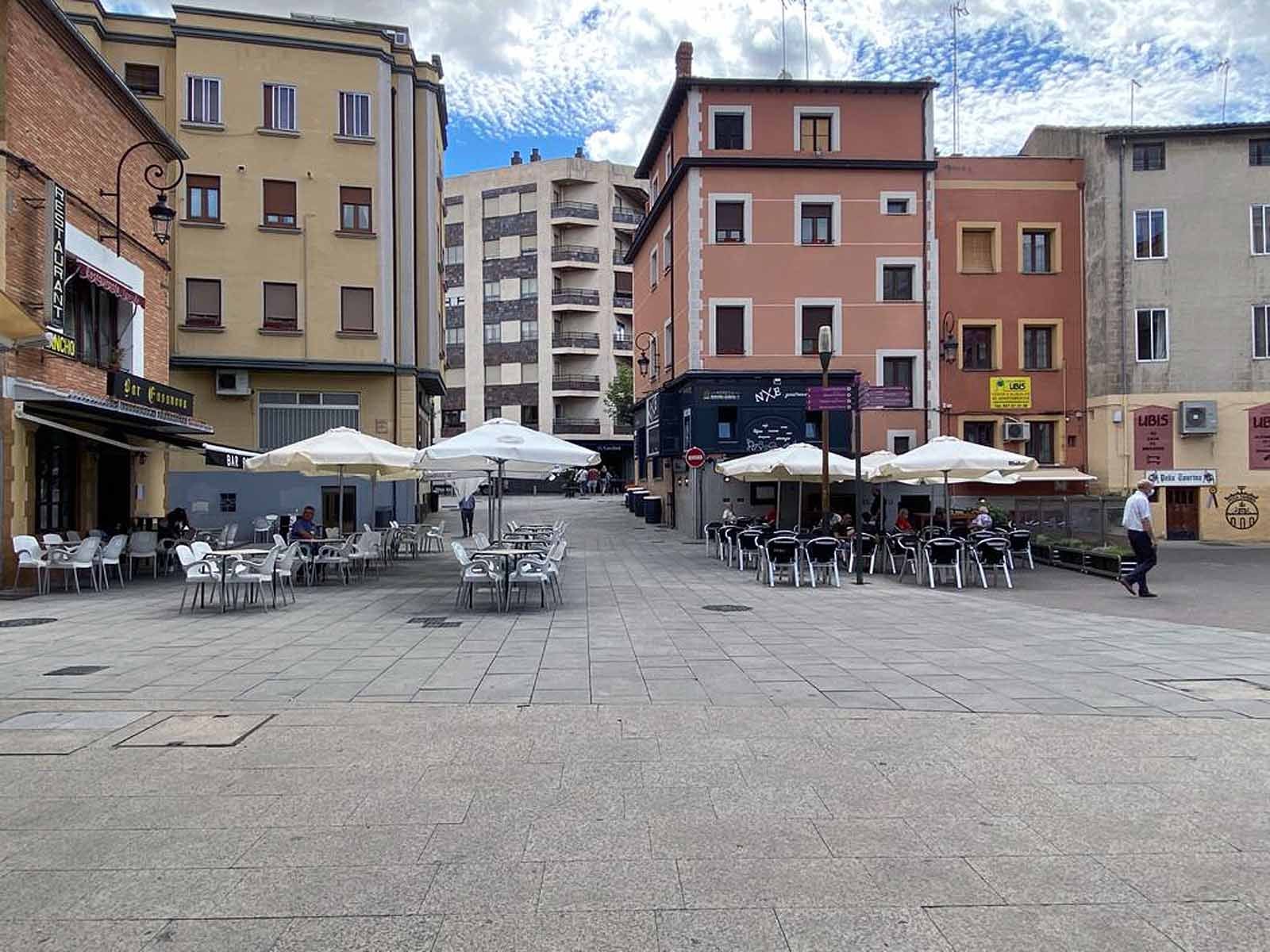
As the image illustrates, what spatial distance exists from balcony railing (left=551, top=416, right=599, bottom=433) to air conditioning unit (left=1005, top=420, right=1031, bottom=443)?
Result: 129 feet

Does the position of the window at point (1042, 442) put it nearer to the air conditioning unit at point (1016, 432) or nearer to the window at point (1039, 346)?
the air conditioning unit at point (1016, 432)

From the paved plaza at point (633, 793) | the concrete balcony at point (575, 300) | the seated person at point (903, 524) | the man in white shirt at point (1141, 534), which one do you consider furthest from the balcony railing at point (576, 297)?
the paved plaza at point (633, 793)

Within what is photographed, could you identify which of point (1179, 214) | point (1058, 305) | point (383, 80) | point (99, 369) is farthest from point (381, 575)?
point (1179, 214)

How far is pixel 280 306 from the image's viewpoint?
27.0 meters

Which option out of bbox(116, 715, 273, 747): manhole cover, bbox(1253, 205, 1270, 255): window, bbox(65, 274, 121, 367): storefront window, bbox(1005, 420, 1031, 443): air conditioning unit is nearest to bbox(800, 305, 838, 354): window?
bbox(1005, 420, 1031, 443): air conditioning unit

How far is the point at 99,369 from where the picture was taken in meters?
16.9

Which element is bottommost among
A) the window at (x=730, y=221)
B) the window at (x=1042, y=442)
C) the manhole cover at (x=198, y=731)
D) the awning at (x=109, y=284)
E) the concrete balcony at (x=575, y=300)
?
the manhole cover at (x=198, y=731)

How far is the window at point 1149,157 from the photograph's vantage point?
28.0 meters

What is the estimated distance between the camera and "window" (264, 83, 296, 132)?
2705 cm

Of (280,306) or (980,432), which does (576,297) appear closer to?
(280,306)

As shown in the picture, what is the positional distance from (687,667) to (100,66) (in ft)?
51.7

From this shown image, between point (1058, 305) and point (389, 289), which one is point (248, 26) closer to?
point (389, 289)

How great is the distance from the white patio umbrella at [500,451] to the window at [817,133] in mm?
Result: 18188

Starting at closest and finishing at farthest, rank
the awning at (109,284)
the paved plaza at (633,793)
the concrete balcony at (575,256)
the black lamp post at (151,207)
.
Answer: the paved plaza at (633,793)
the awning at (109,284)
the black lamp post at (151,207)
the concrete balcony at (575,256)
